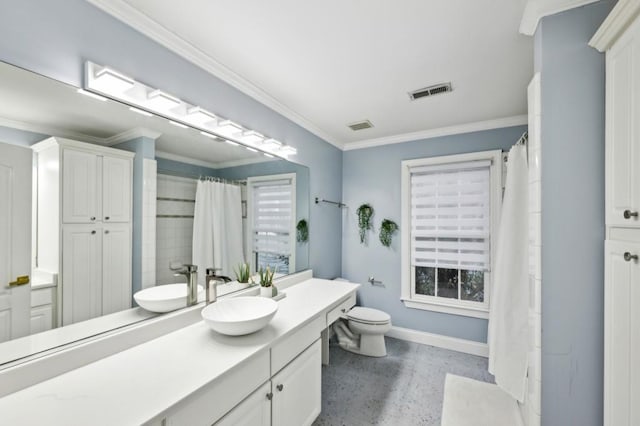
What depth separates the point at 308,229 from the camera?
9.03ft

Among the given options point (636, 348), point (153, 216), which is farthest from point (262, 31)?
point (636, 348)

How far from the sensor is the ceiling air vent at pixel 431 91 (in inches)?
81.0

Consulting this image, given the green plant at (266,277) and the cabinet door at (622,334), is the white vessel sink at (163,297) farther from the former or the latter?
the cabinet door at (622,334)

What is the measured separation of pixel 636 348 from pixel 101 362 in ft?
6.79

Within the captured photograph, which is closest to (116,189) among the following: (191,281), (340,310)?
(191,281)

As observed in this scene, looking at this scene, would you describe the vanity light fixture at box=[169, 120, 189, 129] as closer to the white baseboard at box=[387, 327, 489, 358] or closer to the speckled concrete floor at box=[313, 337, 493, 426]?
the speckled concrete floor at box=[313, 337, 493, 426]

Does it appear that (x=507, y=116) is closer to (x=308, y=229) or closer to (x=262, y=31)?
(x=308, y=229)

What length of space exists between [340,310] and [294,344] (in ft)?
2.29

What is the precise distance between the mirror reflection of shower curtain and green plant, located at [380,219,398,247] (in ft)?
5.80

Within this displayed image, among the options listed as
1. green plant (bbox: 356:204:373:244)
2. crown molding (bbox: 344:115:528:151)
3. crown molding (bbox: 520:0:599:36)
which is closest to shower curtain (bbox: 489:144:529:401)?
crown molding (bbox: 520:0:599:36)

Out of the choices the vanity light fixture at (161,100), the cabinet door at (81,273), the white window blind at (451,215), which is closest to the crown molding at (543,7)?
the white window blind at (451,215)

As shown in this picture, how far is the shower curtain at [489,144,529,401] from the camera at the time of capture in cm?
178

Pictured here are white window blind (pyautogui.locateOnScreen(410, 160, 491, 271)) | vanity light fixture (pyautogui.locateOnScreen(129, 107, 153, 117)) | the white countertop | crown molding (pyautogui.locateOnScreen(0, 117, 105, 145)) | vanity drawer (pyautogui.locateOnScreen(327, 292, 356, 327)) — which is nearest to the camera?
the white countertop

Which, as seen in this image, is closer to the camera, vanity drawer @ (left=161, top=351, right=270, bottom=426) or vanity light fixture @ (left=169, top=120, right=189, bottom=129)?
vanity drawer @ (left=161, top=351, right=270, bottom=426)
